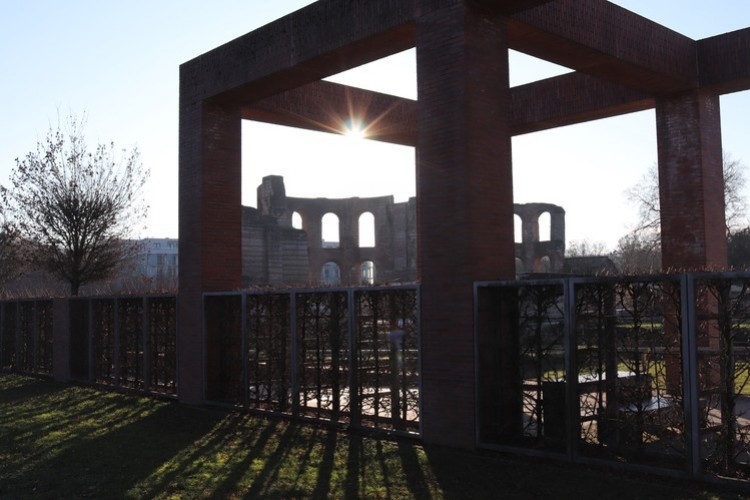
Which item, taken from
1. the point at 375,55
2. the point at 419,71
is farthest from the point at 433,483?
the point at 375,55

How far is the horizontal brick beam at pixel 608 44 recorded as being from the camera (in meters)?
9.27

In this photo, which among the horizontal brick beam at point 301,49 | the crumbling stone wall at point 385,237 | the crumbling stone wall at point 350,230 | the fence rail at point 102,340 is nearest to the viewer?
the horizontal brick beam at point 301,49

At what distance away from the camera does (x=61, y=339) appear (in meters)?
17.1

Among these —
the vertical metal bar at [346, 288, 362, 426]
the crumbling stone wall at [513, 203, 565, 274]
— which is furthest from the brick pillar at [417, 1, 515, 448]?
the crumbling stone wall at [513, 203, 565, 274]

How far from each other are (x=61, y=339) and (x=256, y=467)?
11.0m

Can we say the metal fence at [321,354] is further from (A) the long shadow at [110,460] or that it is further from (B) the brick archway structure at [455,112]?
(A) the long shadow at [110,460]

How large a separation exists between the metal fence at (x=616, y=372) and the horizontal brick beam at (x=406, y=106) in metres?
5.63

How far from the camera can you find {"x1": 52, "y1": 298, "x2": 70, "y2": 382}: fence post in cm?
1683

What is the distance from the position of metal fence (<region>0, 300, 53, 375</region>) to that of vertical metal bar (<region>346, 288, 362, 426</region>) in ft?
35.1

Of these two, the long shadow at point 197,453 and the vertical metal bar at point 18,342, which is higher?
the vertical metal bar at point 18,342

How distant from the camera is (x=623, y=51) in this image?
10.4 meters

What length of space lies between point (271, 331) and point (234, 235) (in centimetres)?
222

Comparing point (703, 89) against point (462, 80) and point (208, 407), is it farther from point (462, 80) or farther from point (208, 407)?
point (208, 407)

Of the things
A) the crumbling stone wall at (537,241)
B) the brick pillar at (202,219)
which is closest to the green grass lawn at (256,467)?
the brick pillar at (202,219)
